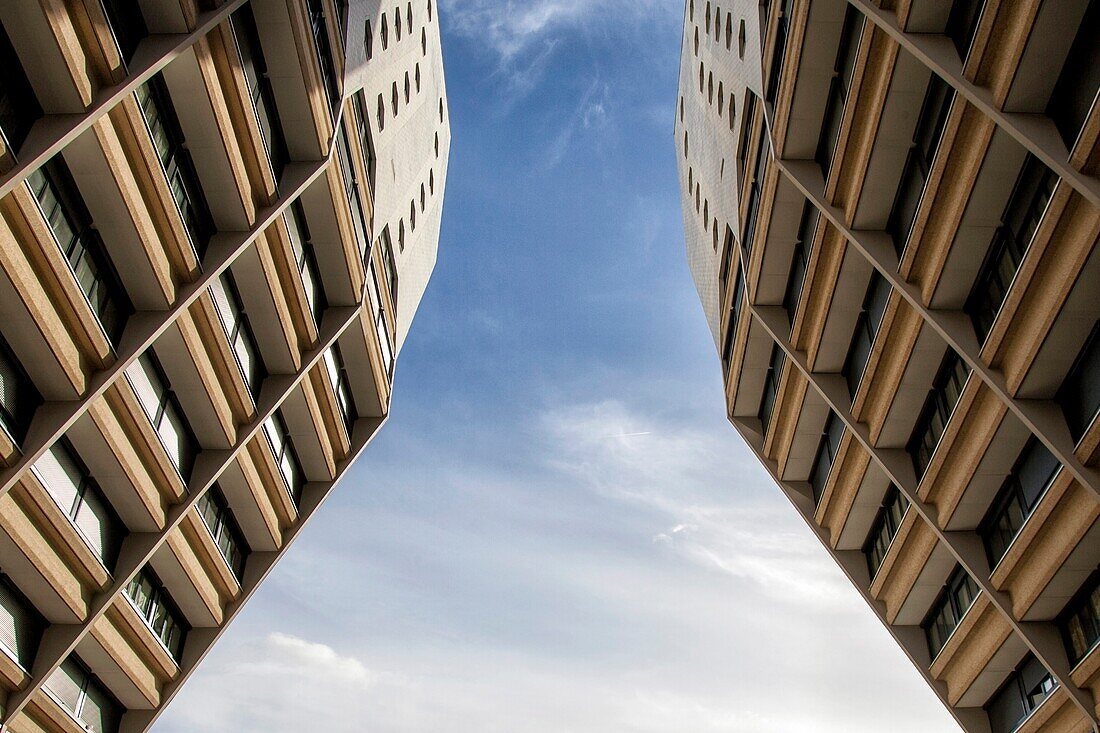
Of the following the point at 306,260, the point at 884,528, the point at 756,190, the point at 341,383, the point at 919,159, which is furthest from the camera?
the point at 341,383

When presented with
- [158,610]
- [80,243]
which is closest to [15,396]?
[80,243]

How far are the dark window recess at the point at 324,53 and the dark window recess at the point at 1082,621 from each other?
21.1 m

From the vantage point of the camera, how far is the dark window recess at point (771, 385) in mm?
28675

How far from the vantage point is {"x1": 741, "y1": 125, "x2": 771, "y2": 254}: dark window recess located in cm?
2553

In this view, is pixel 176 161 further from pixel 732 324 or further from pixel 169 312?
pixel 732 324

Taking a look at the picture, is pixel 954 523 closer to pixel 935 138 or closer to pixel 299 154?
pixel 935 138

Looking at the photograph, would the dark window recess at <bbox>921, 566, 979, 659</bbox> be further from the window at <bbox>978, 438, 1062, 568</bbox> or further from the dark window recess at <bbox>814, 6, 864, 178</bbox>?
the dark window recess at <bbox>814, 6, 864, 178</bbox>

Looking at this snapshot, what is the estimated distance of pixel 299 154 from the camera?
2292 centimetres

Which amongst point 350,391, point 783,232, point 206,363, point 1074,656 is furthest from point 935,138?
point 350,391

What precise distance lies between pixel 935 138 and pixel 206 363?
57.6 feet

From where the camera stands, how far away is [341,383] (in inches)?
1148

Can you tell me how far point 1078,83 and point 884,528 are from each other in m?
14.9

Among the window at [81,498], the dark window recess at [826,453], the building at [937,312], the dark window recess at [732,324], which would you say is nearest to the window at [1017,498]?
the building at [937,312]

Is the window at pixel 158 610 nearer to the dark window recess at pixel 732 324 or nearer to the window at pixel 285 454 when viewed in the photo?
the window at pixel 285 454
